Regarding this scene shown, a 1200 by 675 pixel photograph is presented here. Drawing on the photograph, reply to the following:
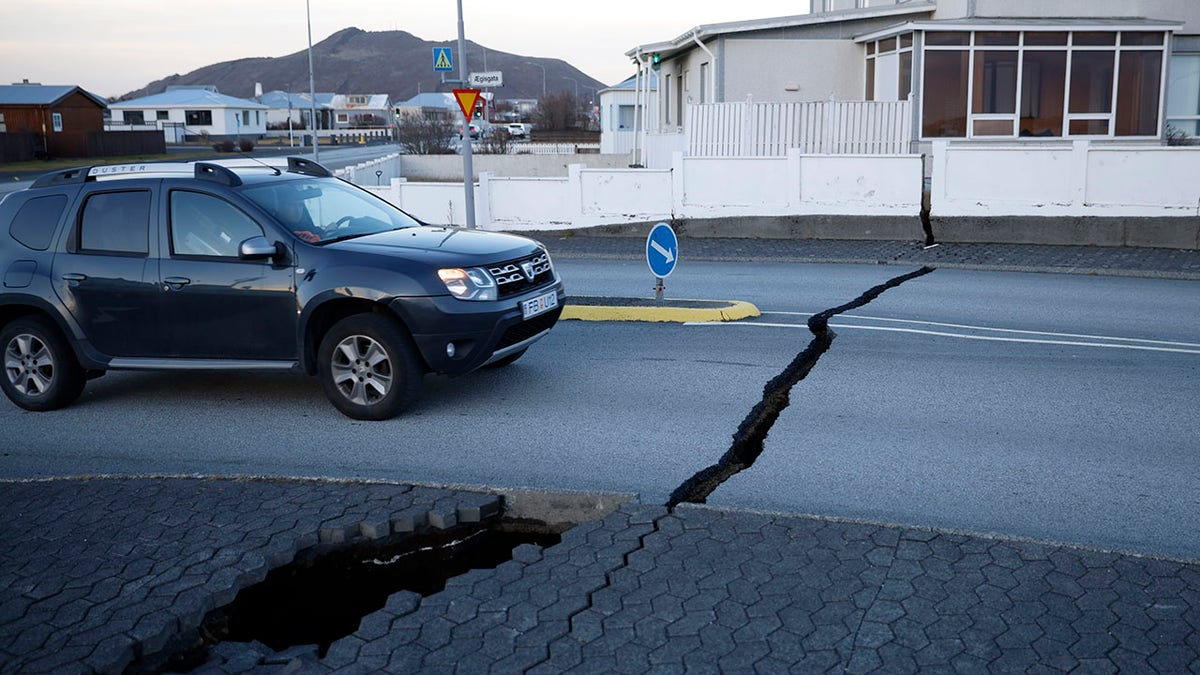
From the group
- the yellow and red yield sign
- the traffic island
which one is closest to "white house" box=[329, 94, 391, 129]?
the yellow and red yield sign

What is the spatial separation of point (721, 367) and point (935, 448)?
101 inches

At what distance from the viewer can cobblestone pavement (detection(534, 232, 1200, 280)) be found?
49.7 feet

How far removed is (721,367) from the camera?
29.6ft

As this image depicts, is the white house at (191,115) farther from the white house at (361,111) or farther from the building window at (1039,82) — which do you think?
the building window at (1039,82)

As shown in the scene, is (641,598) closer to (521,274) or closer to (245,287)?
(521,274)

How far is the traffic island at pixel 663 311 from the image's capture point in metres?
11.2

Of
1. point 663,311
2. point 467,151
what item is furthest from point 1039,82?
point 663,311

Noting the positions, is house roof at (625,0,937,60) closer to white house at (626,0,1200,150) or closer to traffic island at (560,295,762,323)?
white house at (626,0,1200,150)

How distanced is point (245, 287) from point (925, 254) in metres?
11.6

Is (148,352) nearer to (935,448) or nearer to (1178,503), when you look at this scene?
(935,448)

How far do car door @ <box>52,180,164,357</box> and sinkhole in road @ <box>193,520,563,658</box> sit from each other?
3.44 metres

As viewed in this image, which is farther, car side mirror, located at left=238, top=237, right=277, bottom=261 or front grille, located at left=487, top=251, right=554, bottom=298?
front grille, located at left=487, top=251, right=554, bottom=298

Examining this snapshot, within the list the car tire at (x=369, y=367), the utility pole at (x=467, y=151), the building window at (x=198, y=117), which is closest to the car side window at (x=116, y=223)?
the car tire at (x=369, y=367)

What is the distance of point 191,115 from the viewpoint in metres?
104
